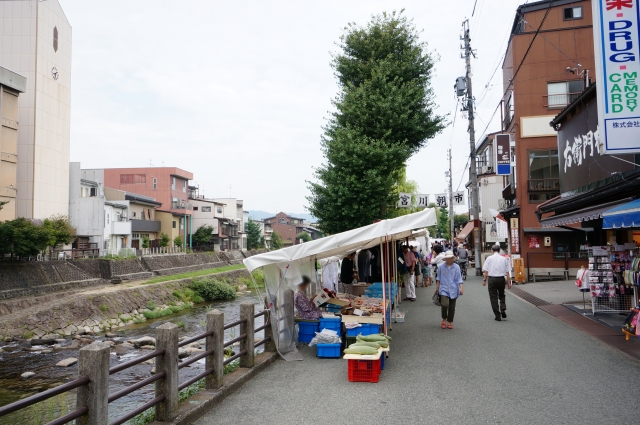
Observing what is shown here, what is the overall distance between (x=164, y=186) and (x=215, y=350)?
61.0 m

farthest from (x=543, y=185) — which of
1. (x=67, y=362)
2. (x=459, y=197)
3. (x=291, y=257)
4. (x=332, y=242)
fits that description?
(x=67, y=362)

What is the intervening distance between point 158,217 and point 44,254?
3044 centimetres

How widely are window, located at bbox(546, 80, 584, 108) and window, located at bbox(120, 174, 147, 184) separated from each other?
53373 mm

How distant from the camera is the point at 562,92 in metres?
24.3

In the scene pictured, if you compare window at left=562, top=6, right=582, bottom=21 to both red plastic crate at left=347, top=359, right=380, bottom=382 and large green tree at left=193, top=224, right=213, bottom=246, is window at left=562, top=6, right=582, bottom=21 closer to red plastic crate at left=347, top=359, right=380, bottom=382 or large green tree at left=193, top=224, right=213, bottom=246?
red plastic crate at left=347, top=359, right=380, bottom=382

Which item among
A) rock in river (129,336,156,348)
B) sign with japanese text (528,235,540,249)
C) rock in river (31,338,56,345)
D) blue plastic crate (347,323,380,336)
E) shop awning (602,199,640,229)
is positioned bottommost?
rock in river (129,336,156,348)

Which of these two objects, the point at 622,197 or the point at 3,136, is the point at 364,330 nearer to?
the point at 622,197

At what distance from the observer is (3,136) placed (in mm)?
30750

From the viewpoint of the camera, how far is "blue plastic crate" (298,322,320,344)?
1023cm

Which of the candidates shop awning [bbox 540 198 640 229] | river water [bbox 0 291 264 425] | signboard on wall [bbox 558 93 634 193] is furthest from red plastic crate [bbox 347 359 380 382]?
signboard on wall [bbox 558 93 634 193]

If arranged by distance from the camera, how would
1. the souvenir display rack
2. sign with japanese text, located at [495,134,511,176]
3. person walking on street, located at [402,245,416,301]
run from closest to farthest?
the souvenir display rack
person walking on street, located at [402,245,416,301]
sign with japanese text, located at [495,134,511,176]

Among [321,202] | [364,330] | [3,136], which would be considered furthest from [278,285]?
[3,136]

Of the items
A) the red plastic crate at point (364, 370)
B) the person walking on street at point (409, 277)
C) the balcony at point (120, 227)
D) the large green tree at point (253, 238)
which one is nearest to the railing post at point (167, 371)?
the red plastic crate at point (364, 370)

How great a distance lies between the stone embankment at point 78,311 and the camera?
66.4 feet
